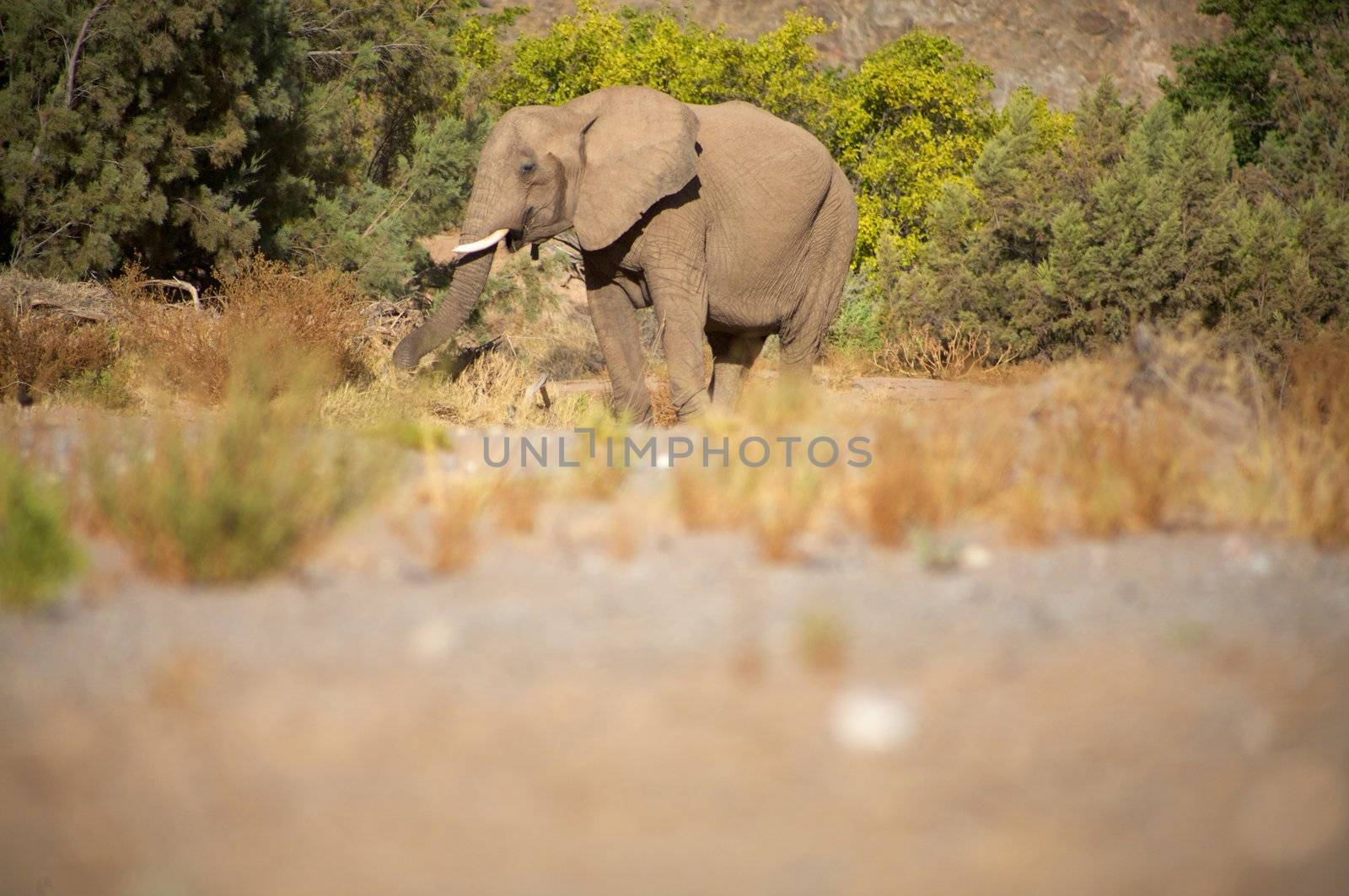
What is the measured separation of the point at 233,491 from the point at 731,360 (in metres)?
6.55

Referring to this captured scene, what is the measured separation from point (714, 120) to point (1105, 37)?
38.9 metres

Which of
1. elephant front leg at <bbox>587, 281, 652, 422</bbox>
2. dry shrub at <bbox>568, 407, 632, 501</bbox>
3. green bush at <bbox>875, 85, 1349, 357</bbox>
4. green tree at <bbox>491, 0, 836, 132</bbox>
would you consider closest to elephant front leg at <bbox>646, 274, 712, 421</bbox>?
elephant front leg at <bbox>587, 281, 652, 422</bbox>

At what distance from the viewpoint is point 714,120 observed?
382 inches

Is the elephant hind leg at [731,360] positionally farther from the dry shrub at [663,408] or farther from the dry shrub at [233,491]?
the dry shrub at [233,491]

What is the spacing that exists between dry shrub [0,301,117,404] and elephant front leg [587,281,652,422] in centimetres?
399

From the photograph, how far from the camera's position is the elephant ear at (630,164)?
28.2ft

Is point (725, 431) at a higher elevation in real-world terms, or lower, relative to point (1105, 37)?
higher

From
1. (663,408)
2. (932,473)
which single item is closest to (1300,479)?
(932,473)

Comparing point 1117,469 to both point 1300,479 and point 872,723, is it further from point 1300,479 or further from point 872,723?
point 872,723

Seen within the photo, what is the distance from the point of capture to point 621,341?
9.23 metres

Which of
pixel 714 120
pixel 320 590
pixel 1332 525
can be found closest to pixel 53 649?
pixel 320 590

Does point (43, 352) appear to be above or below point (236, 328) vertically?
below

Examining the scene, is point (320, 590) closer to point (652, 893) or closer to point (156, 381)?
point (652, 893)

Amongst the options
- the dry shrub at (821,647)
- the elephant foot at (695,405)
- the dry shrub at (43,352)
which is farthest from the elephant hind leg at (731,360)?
the dry shrub at (821,647)
